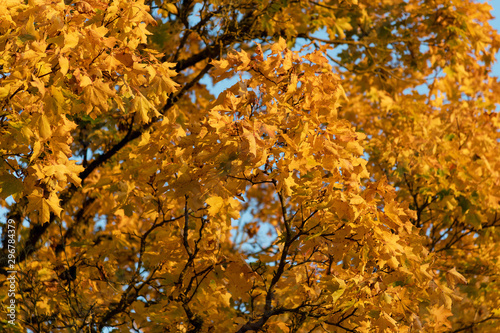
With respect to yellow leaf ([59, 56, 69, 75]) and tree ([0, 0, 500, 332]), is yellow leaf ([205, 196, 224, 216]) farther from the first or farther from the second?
yellow leaf ([59, 56, 69, 75])

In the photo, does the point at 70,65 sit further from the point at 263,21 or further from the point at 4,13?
the point at 263,21

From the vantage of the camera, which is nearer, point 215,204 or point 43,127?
point 43,127

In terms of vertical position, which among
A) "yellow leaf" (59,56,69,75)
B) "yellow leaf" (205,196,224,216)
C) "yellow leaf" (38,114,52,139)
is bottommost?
"yellow leaf" (205,196,224,216)

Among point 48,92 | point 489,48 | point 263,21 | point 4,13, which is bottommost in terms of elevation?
point 48,92

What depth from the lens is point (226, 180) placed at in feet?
11.8

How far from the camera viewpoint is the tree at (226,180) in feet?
11.8

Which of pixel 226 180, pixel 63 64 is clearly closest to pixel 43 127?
pixel 63 64

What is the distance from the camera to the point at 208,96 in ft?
27.5

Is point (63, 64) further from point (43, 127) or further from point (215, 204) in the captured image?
point (215, 204)

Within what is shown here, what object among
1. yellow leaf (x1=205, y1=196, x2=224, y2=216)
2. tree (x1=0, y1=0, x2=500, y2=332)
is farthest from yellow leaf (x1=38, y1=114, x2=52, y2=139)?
yellow leaf (x1=205, y1=196, x2=224, y2=216)

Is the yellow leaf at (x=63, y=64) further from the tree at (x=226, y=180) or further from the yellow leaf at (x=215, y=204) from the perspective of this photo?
the yellow leaf at (x=215, y=204)

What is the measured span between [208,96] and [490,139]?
398 centimetres

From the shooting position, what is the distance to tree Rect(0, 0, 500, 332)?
3.59 metres

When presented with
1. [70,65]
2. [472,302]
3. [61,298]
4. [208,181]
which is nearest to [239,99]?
[208,181]
